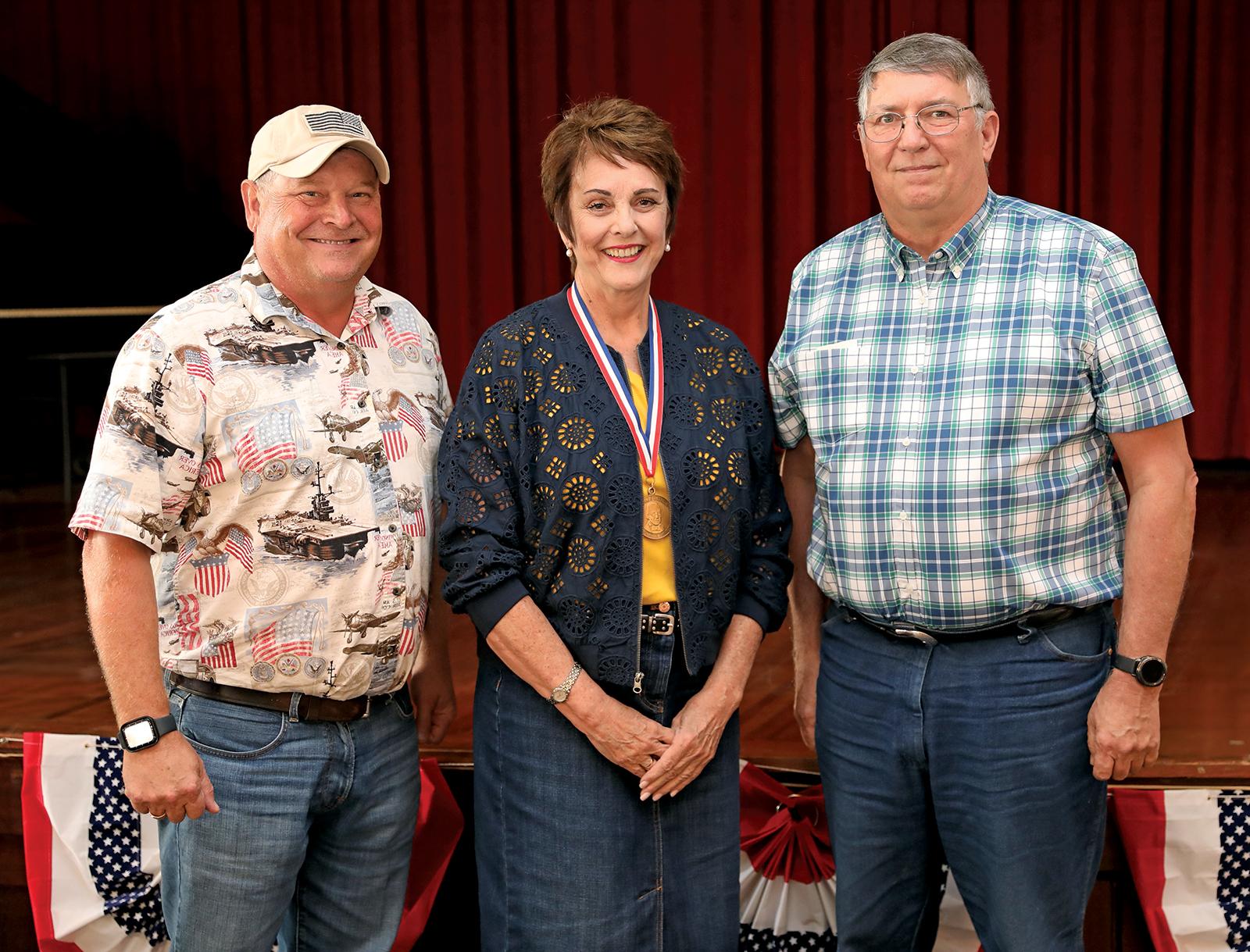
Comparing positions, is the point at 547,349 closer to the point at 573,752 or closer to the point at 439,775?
the point at 573,752

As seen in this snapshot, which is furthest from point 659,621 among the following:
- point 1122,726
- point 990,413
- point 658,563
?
point 1122,726

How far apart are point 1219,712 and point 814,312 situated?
1302mm

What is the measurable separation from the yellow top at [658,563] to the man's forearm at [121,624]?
675mm

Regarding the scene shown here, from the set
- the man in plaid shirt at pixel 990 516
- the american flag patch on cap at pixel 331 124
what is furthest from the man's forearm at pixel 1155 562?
the american flag patch on cap at pixel 331 124

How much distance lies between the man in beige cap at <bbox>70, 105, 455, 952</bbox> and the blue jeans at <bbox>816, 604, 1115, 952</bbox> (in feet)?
2.26

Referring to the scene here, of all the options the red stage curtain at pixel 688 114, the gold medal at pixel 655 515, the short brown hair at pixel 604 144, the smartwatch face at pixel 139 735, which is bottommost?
the smartwatch face at pixel 139 735

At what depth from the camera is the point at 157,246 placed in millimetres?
6172

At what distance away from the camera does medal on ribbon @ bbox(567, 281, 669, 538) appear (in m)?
1.83

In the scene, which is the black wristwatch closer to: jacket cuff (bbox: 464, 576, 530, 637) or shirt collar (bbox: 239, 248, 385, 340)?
jacket cuff (bbox: 464, 576, 530, 637)

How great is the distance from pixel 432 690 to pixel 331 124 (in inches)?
36.3

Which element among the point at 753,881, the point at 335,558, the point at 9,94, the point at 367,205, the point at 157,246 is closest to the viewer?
the point at 335,558

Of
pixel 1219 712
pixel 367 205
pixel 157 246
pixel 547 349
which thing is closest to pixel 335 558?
pixel 547 349

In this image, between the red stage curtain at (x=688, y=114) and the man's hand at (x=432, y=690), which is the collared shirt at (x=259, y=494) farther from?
the red stage curtain at (x=688, y=114)

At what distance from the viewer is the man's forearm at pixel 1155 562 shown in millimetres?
1764
